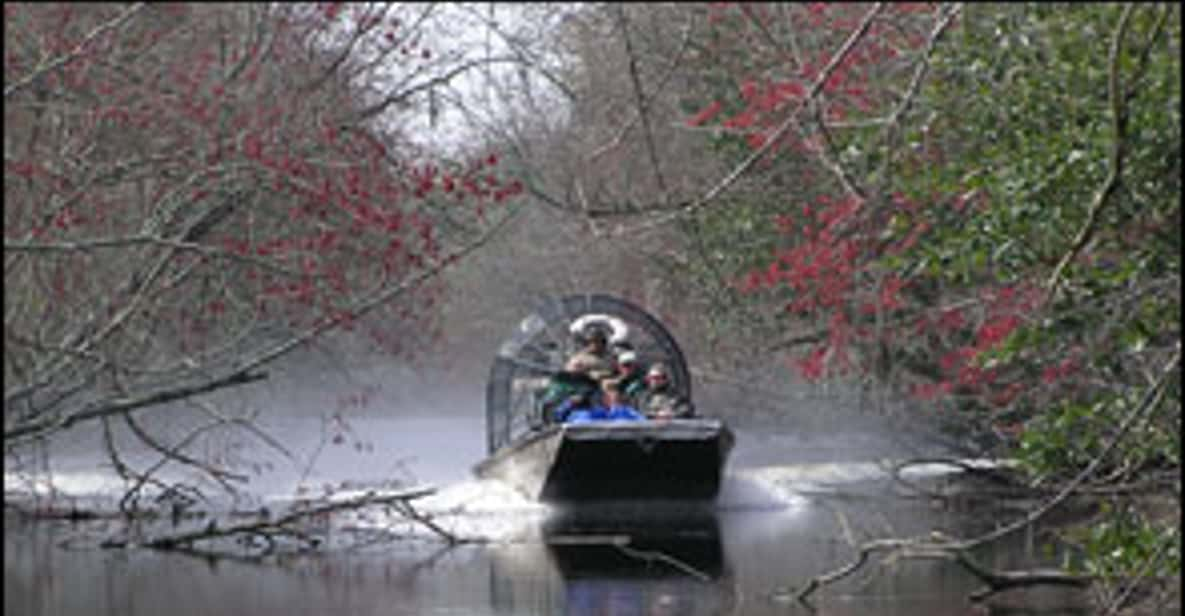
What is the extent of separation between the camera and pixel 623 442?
22.6 metres

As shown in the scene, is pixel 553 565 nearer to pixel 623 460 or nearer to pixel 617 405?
pixel 623 460

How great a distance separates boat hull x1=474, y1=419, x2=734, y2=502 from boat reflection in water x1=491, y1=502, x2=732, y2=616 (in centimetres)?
29

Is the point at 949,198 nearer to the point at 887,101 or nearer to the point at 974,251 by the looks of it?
the point at 974,251

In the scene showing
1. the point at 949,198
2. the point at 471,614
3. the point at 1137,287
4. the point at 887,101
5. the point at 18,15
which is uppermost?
the point at 18,15

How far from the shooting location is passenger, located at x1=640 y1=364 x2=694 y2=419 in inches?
928

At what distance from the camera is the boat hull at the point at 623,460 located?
74.2 feet

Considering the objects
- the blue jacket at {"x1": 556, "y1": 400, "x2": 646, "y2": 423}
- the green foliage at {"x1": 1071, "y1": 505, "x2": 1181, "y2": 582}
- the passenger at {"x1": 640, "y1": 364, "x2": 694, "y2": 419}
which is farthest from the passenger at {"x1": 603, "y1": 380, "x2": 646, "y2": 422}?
the green foliage at {"x1": 1071, "y1": 505, "x2": 1181, "y2": 582}

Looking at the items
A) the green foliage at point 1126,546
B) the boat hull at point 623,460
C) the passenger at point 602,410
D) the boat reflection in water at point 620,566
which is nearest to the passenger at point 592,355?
the passenger at point 602,410

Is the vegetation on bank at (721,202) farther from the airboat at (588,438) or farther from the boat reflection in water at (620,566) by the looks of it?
the boat reflection in water at (620,566)

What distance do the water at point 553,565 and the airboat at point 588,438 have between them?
0.36m

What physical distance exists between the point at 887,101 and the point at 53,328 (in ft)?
23.1

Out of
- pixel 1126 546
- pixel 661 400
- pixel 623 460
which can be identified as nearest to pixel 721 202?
pixel 661 400

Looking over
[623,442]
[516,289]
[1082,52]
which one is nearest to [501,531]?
[623,442]

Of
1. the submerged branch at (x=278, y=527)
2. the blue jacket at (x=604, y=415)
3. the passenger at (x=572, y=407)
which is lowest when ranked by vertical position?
the submerged branch at (x=278, y=527)
